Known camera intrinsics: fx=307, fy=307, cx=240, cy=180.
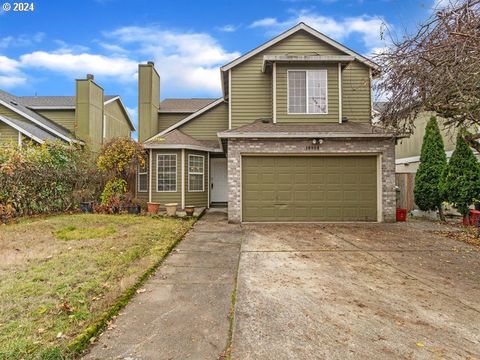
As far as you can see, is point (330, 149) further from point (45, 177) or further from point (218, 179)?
point (45, 177)

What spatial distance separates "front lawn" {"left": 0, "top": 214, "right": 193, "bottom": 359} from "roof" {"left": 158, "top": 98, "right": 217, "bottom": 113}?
34.2 ft

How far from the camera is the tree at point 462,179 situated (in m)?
9.41

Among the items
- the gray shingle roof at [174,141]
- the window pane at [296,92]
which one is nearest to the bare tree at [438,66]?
the window pane at [296,92]

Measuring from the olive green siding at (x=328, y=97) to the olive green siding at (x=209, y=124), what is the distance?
4.39 meters

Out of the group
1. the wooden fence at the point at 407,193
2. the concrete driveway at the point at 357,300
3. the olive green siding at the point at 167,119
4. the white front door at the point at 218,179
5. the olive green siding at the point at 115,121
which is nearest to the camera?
the concrete driveway at the point at 357,300

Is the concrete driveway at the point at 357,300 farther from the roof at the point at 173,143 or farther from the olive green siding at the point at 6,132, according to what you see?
the olive green siding at the point at 6,132

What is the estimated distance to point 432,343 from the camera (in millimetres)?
2881

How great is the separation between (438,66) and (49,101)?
2166 cm

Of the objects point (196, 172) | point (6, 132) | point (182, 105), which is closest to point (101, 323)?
point (196, 172)

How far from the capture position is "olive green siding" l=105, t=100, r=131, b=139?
20.4m

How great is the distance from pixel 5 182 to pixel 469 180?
14.6m

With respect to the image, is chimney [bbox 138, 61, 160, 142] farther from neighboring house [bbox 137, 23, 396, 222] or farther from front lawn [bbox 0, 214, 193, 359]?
front lawn [bbox 0, 214, 193, 359]

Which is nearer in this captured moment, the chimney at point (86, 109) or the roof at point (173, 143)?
the roof at point (173, 143)

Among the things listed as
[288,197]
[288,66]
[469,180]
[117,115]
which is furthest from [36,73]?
[469,180]
